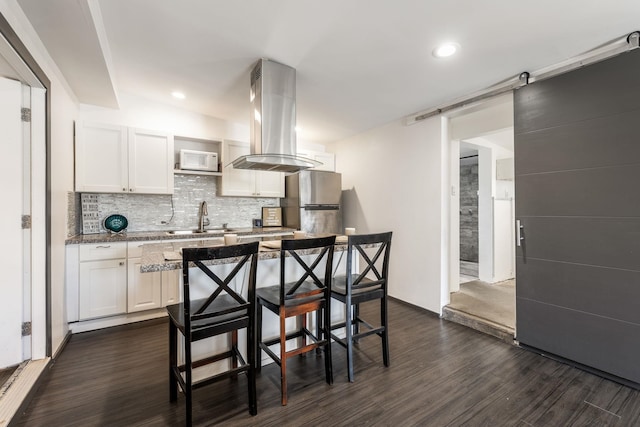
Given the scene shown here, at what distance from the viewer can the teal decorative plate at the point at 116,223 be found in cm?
322

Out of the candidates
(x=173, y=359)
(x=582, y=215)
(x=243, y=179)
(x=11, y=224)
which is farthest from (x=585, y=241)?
(x=11, y=224)

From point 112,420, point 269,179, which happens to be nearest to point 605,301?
point 112,420

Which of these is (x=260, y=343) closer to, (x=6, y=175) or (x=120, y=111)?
(x=6, y=175)

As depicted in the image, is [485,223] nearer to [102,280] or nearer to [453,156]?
[453,156]

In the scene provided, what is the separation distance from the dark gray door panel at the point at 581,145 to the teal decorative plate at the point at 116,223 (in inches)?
167

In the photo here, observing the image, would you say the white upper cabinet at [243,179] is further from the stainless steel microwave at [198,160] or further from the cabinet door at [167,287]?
the cabinet door at [167,287]

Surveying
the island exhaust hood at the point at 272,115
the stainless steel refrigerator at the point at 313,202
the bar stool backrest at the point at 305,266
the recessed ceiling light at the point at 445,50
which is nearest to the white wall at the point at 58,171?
the island exhaust hood at the point at 272,115

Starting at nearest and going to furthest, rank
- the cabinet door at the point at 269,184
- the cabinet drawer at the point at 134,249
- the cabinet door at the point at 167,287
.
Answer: the cabinet drawer at the point at 134,249, the cabinet door at the point at 167,287, the cabinet door at the point at 269,184

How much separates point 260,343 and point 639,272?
2.71 metres

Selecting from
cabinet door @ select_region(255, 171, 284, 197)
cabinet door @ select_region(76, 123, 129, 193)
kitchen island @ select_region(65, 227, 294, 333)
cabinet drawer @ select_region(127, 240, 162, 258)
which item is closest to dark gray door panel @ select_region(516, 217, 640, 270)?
kitchen island @ select_region(65, 227, 294, 333)

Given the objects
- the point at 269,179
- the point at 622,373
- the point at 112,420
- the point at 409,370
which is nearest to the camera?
the point at 112,420

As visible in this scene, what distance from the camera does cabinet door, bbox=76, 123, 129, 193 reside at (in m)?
2.98

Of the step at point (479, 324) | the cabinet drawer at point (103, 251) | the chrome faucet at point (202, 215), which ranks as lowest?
the step at point (479, 324)

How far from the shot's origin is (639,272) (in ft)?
6.32
